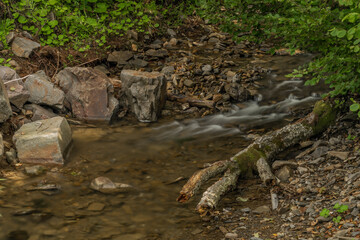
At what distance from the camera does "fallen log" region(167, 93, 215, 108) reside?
341 inches

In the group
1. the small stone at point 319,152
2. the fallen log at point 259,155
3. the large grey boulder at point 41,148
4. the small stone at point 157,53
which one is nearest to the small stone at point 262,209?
the fallen log at point 259,155

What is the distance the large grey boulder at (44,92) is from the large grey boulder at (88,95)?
0.30m

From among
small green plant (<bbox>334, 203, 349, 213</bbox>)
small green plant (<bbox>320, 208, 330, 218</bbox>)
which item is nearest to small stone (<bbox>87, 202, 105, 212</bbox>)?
small green plant (<bbox>320, 208, 330, 218</bbox>)

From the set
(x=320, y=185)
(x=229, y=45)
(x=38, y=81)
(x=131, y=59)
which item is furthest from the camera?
(x=229, y=45)

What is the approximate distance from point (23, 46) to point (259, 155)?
6.37 meters

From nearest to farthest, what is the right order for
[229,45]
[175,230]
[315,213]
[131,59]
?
[315,213] → [175,230] → [131,59] → [229,45]

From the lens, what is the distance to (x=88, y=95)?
8.20 metres

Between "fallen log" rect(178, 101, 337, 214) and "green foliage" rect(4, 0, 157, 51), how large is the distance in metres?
5.86

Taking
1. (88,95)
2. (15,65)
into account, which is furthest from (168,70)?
(15,65)

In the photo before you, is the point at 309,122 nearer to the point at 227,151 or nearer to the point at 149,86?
the point at 227,151

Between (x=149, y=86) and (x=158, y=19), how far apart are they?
514 centimetres

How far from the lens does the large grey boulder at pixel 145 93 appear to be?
8133 mm

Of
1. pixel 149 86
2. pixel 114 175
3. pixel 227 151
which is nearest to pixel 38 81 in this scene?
pixel 149 86

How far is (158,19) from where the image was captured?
1265 centimetres
